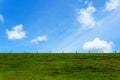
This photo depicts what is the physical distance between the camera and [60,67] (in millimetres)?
92938

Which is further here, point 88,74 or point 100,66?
point 100,66

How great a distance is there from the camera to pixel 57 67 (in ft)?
305

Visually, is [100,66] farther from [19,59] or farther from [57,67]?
[19,59]

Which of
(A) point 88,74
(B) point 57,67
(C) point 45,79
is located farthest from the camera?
(B) point 57,67

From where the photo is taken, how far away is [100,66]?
309 feet

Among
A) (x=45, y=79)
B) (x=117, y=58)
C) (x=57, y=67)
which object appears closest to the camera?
(x=45, y=79)

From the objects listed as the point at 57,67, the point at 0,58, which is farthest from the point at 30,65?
the point at 0,58

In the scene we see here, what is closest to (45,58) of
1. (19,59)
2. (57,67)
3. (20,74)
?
(19,59)

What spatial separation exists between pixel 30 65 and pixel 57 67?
24.4ft

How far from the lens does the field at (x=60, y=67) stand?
8225cm

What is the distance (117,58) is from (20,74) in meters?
32.9

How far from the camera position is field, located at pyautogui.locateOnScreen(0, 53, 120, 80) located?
8225 centimetres

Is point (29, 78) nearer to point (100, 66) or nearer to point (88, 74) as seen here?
point (88, 74)

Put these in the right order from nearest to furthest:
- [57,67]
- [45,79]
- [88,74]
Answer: [45,79] < [88,74] < [57,67]
